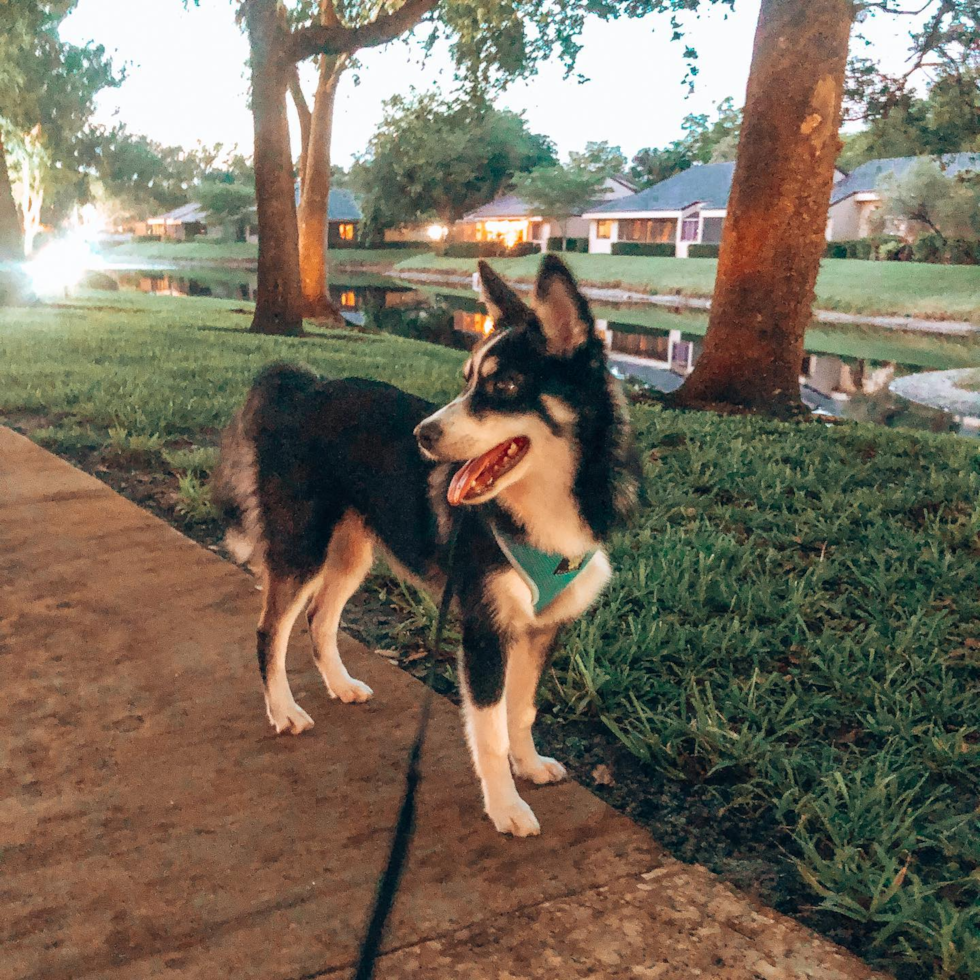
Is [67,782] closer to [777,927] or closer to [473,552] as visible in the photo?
[473,552]

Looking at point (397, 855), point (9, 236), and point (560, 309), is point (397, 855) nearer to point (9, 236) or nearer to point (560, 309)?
point (560, 309)

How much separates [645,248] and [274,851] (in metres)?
51.2

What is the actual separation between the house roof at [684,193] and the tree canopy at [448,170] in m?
9.93

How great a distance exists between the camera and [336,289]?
3747 centimetres

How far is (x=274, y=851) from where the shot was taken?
8.02ft

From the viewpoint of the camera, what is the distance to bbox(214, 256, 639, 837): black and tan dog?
2.46 meters

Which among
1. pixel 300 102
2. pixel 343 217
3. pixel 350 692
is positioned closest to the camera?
pixel 350 692

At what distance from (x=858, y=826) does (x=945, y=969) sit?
530mm

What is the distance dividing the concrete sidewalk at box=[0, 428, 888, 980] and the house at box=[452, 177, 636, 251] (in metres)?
60.3

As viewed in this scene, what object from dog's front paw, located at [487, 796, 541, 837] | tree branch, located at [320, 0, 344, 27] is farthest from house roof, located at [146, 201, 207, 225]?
dog's front paw, located at [487, 796, 541, 837]

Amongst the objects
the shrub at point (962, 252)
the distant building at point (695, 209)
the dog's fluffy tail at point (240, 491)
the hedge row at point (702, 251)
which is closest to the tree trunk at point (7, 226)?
the dog's fluffy tail at point (240, 491)

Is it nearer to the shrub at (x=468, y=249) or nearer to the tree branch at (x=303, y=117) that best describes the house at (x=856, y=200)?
the shrub at (x=468, y=249)

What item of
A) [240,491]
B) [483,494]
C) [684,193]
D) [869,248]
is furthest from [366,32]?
[684,193]

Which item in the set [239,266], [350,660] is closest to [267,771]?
[350,660]
